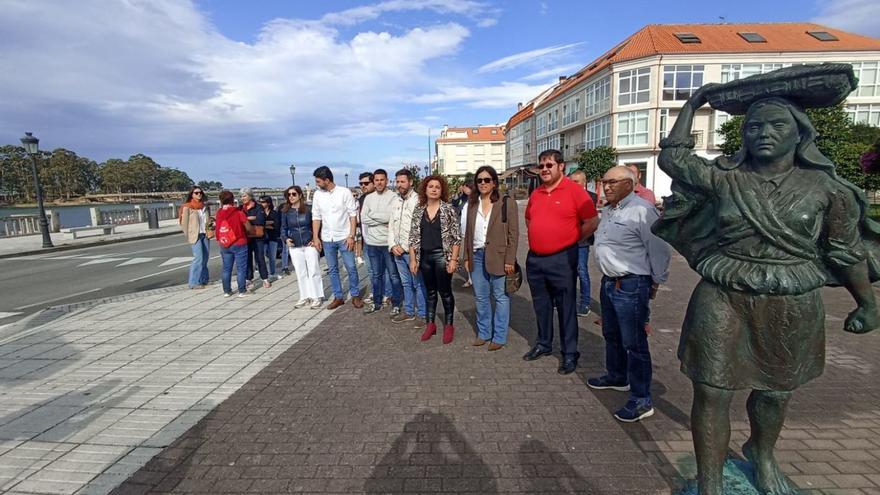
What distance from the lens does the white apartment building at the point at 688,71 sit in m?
33.9

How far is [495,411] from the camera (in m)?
3.43

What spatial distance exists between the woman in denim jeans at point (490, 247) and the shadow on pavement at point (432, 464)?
1764 mm

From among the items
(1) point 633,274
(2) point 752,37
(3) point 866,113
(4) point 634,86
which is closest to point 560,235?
(1) point 633,274

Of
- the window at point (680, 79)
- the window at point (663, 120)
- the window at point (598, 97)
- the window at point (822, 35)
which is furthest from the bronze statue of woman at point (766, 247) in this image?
the window at point (822, 35)

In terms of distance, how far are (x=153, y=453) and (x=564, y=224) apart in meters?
3.69

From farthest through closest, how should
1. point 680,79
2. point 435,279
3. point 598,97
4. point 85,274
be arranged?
point 598,97 → point 680,79 → point 85,274 → point 435,279

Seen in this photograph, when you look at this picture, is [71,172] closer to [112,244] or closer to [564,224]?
[112,244]

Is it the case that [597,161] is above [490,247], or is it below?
above

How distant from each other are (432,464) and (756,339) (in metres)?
1.96

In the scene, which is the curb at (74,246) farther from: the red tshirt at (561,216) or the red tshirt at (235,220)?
the red tshirt at (561,216)

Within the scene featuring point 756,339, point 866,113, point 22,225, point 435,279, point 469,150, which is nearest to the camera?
point 756,339

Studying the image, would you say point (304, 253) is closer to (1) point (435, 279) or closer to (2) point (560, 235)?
(1) point (435, 279)

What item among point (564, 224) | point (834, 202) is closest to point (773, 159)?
point (834, 202)

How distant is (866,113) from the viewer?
113ft
